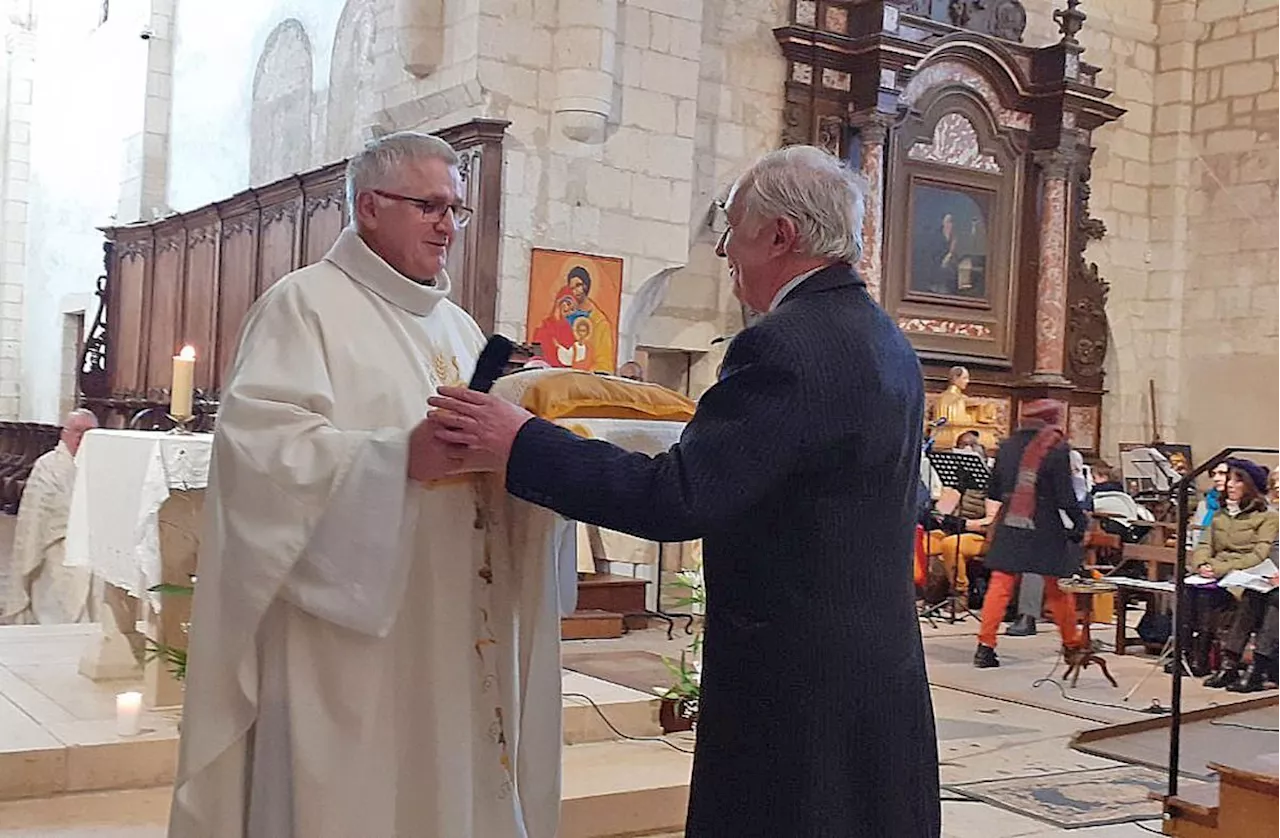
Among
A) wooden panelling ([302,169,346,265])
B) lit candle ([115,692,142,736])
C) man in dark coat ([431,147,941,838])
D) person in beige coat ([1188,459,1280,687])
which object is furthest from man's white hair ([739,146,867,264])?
wooden panelling ([302,169,346,265])

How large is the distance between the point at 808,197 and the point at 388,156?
0.77m

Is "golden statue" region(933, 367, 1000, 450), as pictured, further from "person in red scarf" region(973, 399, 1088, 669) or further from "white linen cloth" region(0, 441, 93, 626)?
"white linen cloth" region(0, 441, 93, 626)

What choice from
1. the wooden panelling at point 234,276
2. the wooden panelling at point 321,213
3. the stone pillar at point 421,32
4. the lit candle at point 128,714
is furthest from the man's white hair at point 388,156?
the wooden panelling at point 234,276

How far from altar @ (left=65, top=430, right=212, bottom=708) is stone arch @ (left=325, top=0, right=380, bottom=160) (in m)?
6.21

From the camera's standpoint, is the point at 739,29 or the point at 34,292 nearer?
the point at 739,29

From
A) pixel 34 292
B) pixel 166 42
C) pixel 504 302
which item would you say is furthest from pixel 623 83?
pixel 34 292

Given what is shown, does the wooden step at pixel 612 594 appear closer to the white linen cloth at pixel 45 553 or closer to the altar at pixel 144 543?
the white linen cloth at pixel 45 553

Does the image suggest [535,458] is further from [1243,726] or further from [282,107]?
[282,107]

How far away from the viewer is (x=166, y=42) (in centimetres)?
1471

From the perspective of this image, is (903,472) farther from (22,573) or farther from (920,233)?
(920,233)

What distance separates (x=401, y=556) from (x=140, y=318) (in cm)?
1221

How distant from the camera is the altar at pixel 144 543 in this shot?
4.24m

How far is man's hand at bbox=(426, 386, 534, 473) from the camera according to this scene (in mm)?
2010

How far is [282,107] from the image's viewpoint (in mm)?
12273
